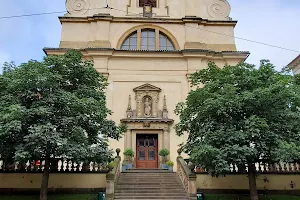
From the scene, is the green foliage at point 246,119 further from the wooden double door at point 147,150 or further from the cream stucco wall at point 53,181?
the wooden double door at point 147,150

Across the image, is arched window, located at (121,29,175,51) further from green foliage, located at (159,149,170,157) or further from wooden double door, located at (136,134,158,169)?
green foliage, located at (159,149,170,157)

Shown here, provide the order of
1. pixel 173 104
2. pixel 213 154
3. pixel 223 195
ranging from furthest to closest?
pixel 173 104 < pixel 223 195 < pixel 213 154

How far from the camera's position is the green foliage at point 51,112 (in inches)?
415

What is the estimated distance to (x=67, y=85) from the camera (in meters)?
12.8

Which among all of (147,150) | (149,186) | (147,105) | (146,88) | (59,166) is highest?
(146,88)

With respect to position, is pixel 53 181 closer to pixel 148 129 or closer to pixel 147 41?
pixel 148 129

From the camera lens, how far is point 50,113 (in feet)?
36.2

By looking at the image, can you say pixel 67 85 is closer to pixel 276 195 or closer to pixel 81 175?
pixel 81 175

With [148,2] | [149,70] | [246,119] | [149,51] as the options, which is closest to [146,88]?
[149,70]

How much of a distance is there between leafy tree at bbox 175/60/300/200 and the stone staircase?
2.28 metres

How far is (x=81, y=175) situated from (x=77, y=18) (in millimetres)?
13814

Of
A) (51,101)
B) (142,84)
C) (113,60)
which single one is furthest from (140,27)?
(51,101)

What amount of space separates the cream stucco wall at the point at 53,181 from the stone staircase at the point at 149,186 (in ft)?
4.00

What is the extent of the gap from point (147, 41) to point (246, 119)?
13.0 meters
